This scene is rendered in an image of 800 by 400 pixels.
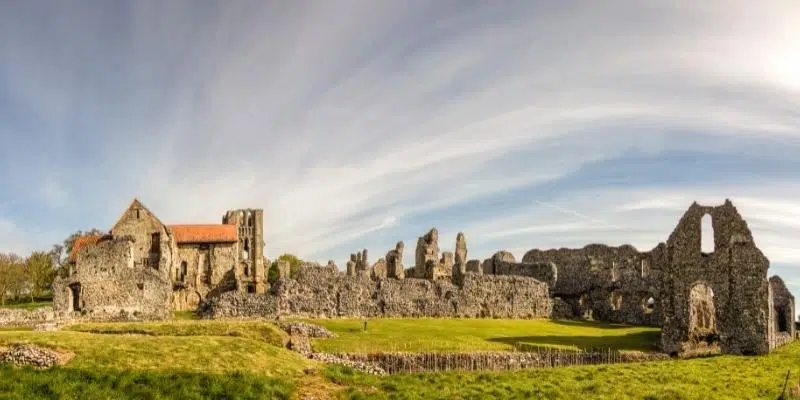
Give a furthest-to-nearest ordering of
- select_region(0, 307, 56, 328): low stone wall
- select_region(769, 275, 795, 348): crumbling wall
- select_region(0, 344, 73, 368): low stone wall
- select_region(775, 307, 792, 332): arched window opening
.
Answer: select_region(775, 307, 792, 332): arched window opening, select_region(769, 275, 795, 348): crumbling wall, select_region(0, 307, 56, 328): low stone wall, select_region(0, 344, 73, 368): low stone wall

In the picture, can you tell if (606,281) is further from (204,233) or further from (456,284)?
(204,233)

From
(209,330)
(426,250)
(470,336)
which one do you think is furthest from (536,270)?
(209,330)

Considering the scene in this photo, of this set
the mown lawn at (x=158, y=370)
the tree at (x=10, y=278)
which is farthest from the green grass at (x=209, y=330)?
the tree at (x=10, y=278)

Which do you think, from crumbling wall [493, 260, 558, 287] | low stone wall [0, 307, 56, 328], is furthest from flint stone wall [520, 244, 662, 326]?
low stone wall [0, 307, 56, 328]

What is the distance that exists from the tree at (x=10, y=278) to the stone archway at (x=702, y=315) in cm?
7760

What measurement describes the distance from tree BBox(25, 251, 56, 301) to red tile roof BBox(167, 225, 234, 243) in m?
21.1

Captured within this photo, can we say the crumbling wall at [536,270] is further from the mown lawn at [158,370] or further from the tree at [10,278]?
the tree at [10,278]

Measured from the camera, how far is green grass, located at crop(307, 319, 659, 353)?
34.5 meters

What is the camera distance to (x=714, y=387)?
2577 centimetres

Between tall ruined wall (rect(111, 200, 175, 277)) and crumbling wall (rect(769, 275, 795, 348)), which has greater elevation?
tall ruined wall (rect(111, 200, 175, 277))

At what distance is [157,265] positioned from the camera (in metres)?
72.6

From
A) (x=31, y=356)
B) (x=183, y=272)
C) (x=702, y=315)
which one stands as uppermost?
(x=183, y=272)

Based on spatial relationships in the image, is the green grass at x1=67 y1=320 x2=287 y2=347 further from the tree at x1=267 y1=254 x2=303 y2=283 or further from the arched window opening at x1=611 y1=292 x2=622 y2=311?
the tree at x1=267 y1=254 x2=303 y2=283

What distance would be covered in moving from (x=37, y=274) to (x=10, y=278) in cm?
428
